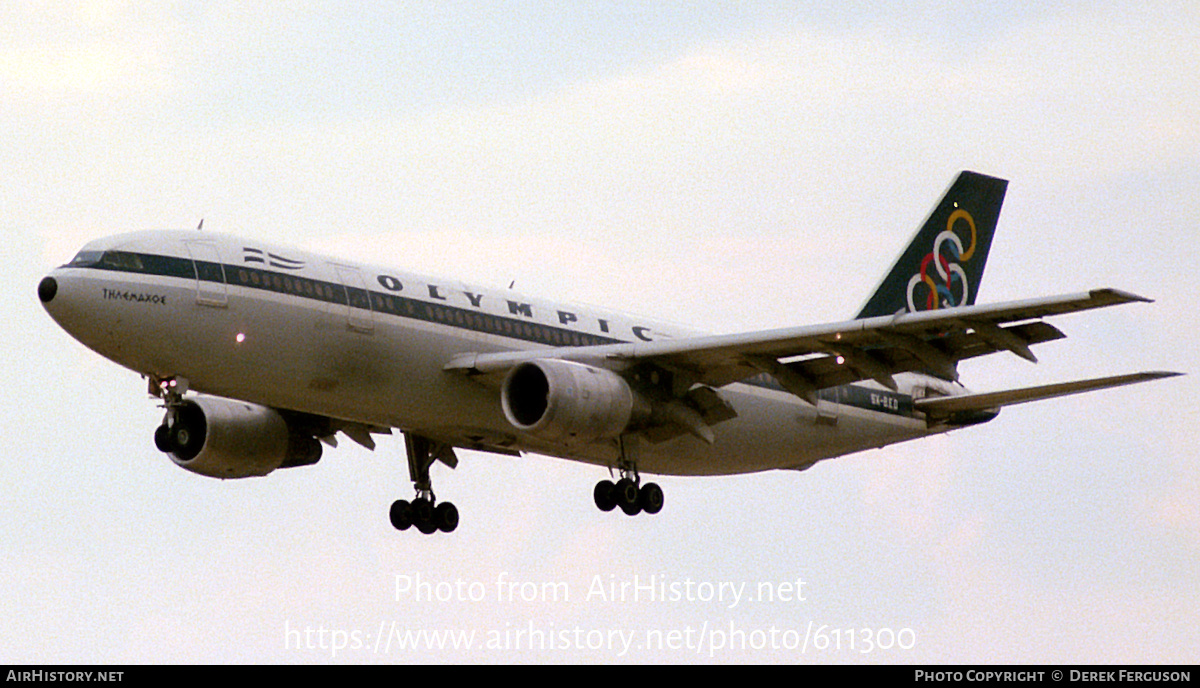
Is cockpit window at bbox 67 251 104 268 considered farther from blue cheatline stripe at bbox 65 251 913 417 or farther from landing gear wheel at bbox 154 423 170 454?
landing gear wheel at bbox 154 423 170 454

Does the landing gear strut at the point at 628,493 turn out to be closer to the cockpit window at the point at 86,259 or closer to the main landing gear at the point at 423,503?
the main landing gear at the point at 423,503

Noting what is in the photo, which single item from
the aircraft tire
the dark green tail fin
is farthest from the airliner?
the dark green tail fin

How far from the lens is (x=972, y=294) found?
51.1 m

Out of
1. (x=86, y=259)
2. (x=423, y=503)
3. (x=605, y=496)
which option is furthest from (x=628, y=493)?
(x=86, y=259)

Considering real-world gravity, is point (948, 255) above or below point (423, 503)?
above

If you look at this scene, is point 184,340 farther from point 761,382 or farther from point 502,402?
point 761,382

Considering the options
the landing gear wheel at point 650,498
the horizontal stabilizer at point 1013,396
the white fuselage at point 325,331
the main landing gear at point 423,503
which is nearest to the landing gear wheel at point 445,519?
the main landing gear at point 423,503

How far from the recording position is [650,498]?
42344 millimetres

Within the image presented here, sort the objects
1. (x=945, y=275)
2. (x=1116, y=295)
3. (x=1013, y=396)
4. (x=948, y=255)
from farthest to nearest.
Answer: (x=948, y=255) < (x=945, y=275) < (x=1013, y=396) < (x=1116, y=295)

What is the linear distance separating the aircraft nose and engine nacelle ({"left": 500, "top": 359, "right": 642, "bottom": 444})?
8506mm

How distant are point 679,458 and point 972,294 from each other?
1055cm

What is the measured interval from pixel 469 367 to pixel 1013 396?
12350mm

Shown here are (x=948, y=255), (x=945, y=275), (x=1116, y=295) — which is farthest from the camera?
(x=948, y=255)

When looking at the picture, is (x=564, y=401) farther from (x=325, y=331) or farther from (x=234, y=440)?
(x=234, y=440)
